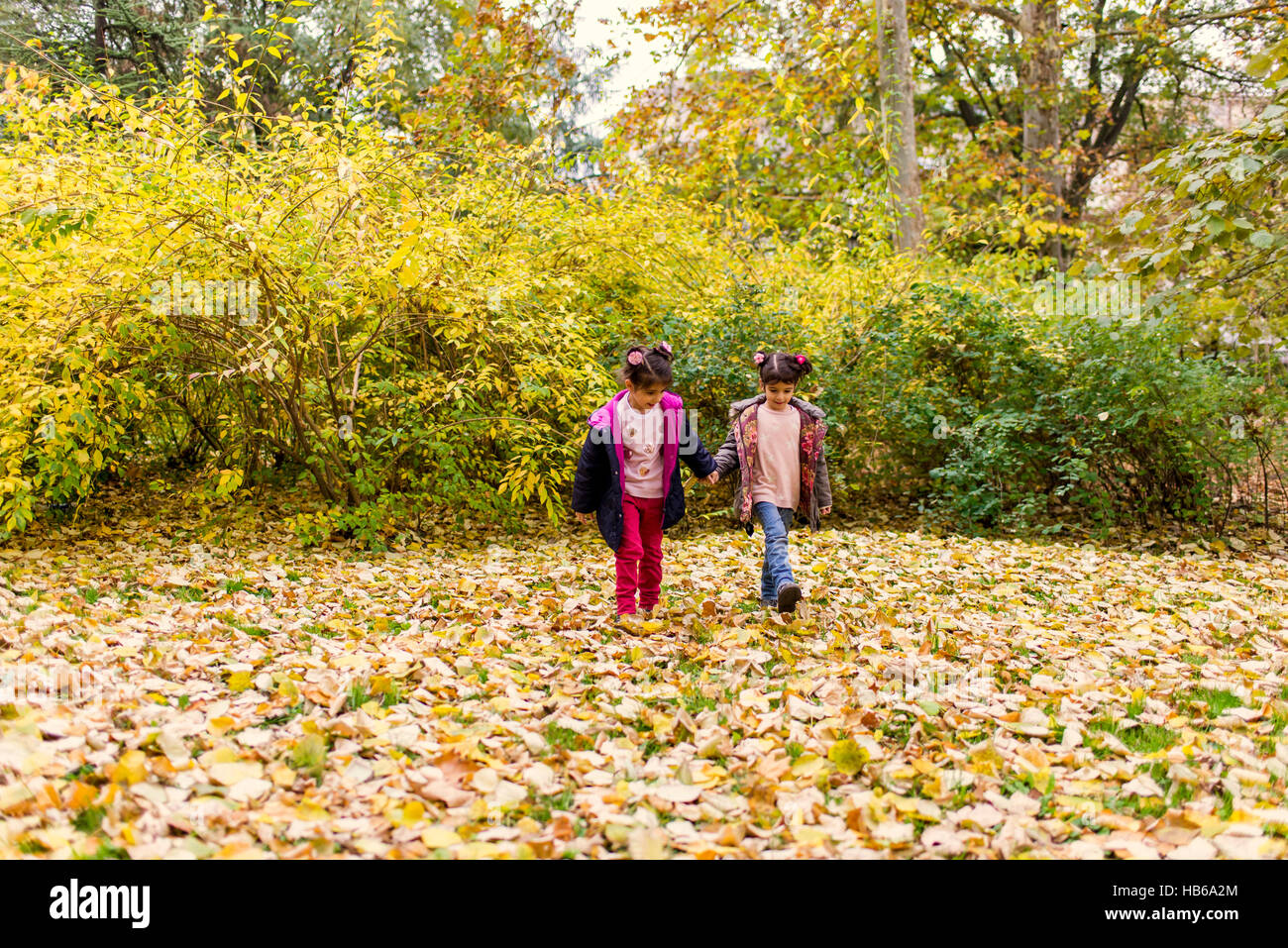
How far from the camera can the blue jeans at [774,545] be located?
4.64 m

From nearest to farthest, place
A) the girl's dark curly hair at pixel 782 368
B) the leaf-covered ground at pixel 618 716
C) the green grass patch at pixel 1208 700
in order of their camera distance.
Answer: the leaf-covered ground at pixel 618 716 → the green grass patch at pixel 1208 700 → the girl's dark curly hair at pixel 782 368

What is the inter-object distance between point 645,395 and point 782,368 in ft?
2.36

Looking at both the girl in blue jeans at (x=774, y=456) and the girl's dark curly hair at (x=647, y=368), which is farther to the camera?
the girl in blue jeans at (x=774, y=456)

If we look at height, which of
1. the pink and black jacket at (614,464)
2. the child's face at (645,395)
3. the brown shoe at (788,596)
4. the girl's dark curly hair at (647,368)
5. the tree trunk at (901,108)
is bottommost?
the brown shoe at (788,596)

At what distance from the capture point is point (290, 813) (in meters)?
2.31

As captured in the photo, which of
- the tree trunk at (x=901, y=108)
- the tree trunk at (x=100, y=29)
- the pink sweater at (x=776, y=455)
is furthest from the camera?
the tree trunk at (x=100, y=29)

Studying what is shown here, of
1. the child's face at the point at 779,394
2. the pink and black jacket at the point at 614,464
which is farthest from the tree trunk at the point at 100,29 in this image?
the child's face at the point at 779,394

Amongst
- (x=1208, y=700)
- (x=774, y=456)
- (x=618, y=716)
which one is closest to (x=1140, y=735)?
(x=1208, y=700)

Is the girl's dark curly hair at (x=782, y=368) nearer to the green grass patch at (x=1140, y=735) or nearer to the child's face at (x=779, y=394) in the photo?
the child's face at (x=779, y=394)

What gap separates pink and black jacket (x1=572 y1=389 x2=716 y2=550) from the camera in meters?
4.50

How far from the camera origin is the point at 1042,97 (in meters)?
13.7

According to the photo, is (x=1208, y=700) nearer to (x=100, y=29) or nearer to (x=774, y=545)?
(x=774, y=545)

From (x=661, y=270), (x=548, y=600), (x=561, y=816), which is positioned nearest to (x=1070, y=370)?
(x=661, y=270)
